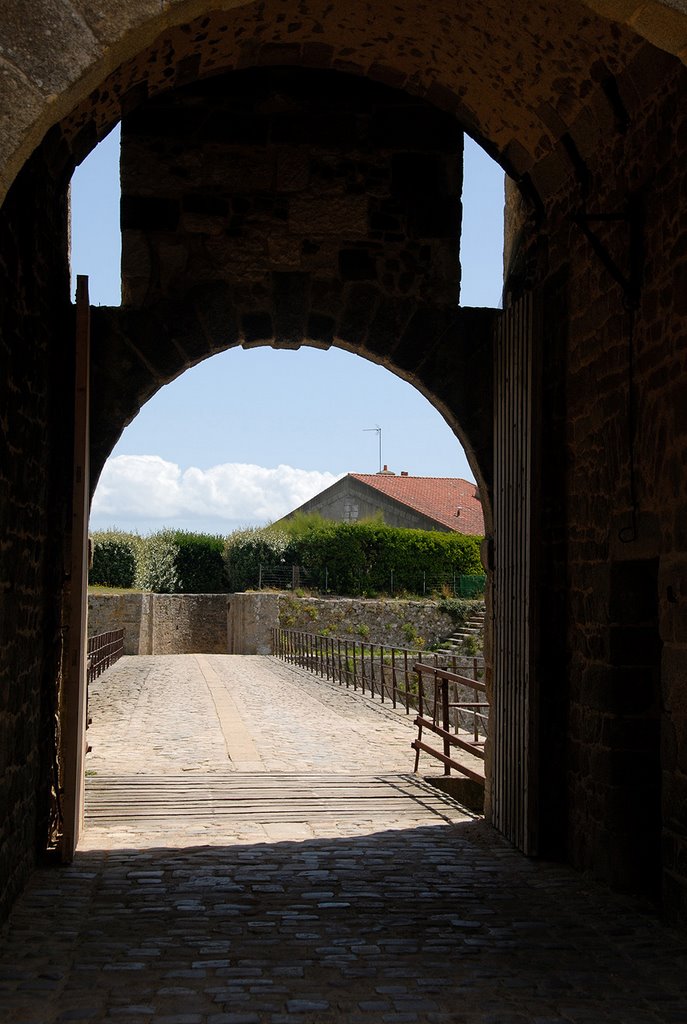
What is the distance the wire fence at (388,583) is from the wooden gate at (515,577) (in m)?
22.4

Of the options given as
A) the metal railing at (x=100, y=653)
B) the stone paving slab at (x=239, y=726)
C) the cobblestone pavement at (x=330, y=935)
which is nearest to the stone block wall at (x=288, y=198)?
the cobblestone pavement at (x=330, y=935)

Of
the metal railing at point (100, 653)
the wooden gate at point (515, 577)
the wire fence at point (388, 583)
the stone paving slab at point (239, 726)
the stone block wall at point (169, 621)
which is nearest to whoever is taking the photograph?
the wooden gate at point (515, 577)

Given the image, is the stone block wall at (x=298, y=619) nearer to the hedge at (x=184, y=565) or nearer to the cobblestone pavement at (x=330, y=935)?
the hedge at (x=184, y=565)

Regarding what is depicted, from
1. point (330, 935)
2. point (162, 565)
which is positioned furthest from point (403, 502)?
point (330, 935)

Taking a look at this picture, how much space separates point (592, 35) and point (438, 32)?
112 centimetres

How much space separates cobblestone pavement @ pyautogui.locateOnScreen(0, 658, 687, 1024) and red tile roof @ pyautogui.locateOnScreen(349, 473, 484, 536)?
28.7 m

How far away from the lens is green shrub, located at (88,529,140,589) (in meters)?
30.5

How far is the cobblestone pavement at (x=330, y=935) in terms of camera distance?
363cm

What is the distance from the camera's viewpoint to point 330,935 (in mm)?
4508

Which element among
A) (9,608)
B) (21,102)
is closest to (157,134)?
(9,608)

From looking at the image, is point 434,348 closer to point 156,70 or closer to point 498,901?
point 156,70

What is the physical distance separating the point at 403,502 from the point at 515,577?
29.4m

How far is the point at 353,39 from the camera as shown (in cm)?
611

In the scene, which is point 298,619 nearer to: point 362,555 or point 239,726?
point 362,555
